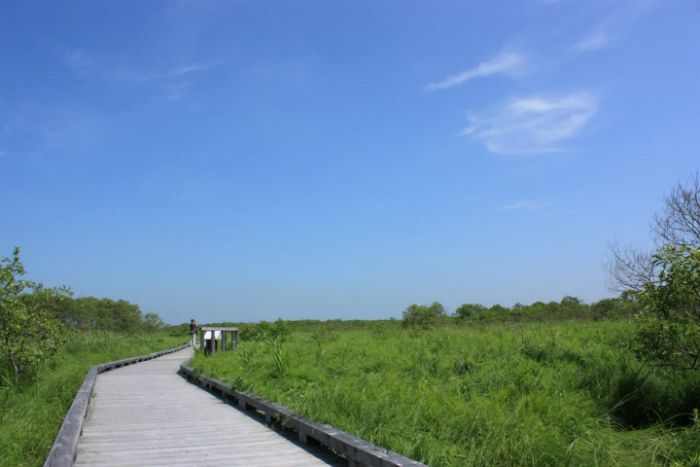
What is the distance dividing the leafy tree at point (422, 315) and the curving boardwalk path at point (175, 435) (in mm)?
24378

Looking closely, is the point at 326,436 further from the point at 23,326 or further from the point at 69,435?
the point at 23,326

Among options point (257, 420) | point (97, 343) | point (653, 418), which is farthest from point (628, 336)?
point (97, 343)

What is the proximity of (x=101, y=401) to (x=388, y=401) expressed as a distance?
5656 millimetres

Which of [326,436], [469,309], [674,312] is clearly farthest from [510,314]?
[326,436]

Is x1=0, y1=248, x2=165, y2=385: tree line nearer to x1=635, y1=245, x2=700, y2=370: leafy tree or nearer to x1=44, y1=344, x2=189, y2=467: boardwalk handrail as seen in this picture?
x1=44, y1=344, x2=189, y2=467: boardwalk handrail

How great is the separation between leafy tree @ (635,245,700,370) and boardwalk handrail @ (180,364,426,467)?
6183 millimetres

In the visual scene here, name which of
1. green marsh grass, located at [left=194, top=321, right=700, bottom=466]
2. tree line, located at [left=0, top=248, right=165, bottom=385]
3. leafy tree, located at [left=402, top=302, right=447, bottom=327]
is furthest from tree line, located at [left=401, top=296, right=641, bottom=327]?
tree line, located at [left=0, top=248, right=165, bottom=385]

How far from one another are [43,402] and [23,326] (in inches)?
140

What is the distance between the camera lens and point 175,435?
7.01 m

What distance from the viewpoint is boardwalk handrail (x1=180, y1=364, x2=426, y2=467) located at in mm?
4848

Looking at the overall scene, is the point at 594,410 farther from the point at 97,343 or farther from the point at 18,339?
the point at 97,343

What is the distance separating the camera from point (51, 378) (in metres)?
13.8

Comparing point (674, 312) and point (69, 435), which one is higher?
point (674, 312)

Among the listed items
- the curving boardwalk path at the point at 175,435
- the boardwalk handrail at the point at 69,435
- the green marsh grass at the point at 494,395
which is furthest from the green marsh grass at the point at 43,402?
the green marsh grass at the point at 494,395
